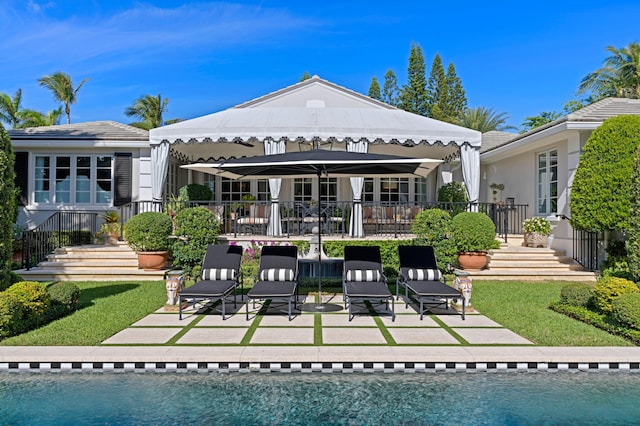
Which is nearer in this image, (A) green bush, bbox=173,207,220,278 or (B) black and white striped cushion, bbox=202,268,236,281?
(B) black and white striped cushion, bbox=202,268,236,281

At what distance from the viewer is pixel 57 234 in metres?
13.7

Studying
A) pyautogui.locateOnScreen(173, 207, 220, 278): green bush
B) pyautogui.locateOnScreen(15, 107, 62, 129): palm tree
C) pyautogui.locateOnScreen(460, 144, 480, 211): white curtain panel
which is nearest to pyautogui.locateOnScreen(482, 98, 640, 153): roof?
pyautogui.locateOnScreen(460, 144, 480, 211): white curtain panel

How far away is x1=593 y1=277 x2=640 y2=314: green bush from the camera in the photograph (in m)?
7.01

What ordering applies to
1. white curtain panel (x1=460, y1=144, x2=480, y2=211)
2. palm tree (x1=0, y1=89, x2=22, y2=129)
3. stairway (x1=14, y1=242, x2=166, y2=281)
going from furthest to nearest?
1. palm tree (x1=0, y1=89, x2=22, y2=129)
2. white curtain panel (x1=460, y1=144, x2=480, y2=211)
3. stairway (x1=14, y1=242, x2=166, y2=281)

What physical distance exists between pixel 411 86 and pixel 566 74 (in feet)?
39.6

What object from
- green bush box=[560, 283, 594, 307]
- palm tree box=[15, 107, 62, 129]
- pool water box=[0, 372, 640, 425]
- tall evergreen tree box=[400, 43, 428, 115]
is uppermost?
tall evergreen tree box=[400, 43, 428, 115]

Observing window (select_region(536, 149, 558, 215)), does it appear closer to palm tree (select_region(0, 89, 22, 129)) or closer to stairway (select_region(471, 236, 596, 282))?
stairway (select_region(471, 236, 596, 282))

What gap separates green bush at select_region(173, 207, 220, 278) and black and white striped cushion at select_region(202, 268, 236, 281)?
9.33 feet

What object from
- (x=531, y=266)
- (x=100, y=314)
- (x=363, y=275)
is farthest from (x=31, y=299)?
(x=531, y=266)

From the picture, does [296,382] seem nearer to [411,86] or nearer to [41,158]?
[41,158]

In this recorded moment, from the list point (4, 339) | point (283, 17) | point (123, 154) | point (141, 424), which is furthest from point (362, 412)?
point (283, 17)

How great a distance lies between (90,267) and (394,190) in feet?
37.5

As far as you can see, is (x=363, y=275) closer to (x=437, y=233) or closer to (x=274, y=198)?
(x=437, y=233)

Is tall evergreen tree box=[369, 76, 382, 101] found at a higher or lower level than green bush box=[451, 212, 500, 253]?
higher
